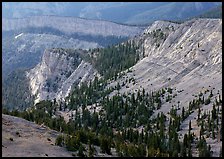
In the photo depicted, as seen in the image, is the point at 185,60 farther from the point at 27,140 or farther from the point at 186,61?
the point at 27,140

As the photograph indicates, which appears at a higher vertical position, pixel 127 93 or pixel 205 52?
pixel 205 52

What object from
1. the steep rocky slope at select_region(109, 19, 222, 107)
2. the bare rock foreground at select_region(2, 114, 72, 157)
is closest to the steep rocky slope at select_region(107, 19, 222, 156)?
the steep rocky slope at select_region(109, 19, 222, 107)

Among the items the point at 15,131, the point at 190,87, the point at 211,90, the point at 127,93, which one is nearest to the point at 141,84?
the point at 127,93

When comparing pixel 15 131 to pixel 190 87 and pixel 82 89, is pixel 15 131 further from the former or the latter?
pixel 82 89

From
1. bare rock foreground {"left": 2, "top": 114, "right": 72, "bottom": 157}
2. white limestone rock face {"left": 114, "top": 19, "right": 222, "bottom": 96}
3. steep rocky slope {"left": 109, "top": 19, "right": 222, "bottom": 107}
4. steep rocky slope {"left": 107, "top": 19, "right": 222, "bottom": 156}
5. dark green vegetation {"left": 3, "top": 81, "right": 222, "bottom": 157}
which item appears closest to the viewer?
bare rock foreground {"left": 2, "top": 114, "right": 72, "bottom": 157}

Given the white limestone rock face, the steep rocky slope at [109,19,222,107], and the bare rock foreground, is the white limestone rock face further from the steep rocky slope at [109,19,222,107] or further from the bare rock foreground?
the bare rock foreground

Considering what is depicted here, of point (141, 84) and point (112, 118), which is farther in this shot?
point (141, 84)

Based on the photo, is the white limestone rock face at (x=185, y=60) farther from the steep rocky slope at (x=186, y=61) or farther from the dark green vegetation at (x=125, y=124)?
the dark green vegetation at (x=125, y=124)

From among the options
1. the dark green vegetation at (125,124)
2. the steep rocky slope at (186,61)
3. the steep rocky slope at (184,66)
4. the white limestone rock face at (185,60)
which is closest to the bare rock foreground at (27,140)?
the dark green vegetation at (125,124)

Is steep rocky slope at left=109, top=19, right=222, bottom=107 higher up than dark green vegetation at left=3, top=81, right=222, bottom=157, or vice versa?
steep rocky slope at left=109, top=19, right=222, bottom=107

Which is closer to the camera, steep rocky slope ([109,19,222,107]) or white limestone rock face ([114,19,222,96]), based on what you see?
steep rocky slope ([109,19,222,107])

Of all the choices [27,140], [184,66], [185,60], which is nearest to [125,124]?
[184,66]
